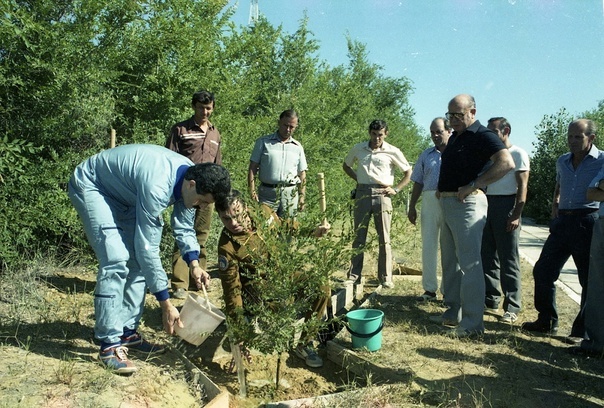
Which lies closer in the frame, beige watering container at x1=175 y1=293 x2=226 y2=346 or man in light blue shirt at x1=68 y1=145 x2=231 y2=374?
man in light blue shirt at x1=68 y1=145 x2=231 y2=374

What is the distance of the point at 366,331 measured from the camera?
4.25 metres

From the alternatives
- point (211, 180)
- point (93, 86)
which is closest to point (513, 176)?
point (211, 180)

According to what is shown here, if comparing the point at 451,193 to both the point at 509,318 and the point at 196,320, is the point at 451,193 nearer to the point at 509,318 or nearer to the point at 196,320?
the point at 509,318

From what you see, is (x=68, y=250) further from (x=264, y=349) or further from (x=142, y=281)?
(x=264, y=349)

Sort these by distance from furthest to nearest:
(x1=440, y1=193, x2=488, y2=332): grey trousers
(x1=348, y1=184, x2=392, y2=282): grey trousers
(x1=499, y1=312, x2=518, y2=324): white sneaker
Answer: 1. (x1=348, y1=184, x2=392, y2=282): grey trousers
2. (x1=499, y1=312, x2=518, y2=324): white sneaker
3. (x1=440, y1=193, x2=488, y2=332): grey trousers

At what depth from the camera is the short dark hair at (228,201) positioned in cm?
356

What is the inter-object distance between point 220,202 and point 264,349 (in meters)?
1.03

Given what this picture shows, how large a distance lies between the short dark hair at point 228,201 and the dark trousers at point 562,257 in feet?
9.95

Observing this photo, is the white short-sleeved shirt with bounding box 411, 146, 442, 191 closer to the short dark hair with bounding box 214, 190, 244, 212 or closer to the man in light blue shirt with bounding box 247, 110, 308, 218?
the man in light blue shirt with bounding box 247, 110, 308, 218

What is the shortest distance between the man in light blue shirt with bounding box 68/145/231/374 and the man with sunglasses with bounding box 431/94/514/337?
226cm

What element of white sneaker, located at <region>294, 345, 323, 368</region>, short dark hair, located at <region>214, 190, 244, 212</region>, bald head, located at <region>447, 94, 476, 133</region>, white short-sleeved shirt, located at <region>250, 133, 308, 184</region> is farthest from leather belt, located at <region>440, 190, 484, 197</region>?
short dark hair, located at <region>214, 190, 244, 212</region>

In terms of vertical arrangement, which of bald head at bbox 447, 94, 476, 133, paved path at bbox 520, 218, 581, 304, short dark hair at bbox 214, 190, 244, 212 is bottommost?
paved path at bbox 520, 218, 581, 304

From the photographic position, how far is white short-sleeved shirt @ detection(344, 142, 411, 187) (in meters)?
6.37

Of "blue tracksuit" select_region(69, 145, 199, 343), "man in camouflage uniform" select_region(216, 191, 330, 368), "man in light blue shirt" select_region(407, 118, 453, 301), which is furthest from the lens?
"man in light blue shirt" select_region(407, 118, 453, 301)
